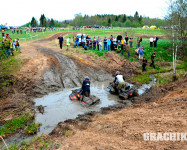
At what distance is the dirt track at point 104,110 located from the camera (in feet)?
21.7

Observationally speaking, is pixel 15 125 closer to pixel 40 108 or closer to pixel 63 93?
pixel 40 108

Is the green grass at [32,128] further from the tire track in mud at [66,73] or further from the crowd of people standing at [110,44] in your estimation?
the crowd of people standing at [110,44]

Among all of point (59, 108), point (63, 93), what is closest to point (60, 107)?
point (59, 108)

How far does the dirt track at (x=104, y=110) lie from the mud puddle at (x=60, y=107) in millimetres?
849

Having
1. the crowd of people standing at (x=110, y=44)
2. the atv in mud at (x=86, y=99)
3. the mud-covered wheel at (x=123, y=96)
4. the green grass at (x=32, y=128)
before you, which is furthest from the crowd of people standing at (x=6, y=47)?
the mud-covered wheel at (x=123, y=96)

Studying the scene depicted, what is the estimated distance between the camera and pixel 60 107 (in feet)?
39.3

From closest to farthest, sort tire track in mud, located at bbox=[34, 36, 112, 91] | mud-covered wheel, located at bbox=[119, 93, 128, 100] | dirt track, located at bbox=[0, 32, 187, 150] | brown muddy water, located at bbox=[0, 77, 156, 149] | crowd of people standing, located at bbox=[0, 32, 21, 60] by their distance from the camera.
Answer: dirt track, located at bbox=[0, 32, 187, 150]
brown muddy water, located at bbox=[0, 77, 156, 149]
crowd of people standing, located at bbox=[0, 32, 21, 60]
mud-covered wheel, located at bbox=[119, 93, 128, 100]
tire track in mud, located at bbox=[34, 36, 112, 91]

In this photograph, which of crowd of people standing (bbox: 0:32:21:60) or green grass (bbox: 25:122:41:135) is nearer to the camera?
green grass (bbox: 25:122:41:135)

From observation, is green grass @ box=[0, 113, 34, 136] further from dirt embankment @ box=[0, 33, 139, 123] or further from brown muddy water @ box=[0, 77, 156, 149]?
dirt embankment @ box=[0, 33, 139, 123]

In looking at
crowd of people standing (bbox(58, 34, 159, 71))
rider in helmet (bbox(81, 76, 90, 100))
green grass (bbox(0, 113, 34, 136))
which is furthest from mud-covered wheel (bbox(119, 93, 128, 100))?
crowd of people standing (bbox(58, 34, 159, 71))

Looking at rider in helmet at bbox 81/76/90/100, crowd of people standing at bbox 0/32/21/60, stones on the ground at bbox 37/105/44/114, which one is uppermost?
crowd of people standing at bbox 0/32/21/60

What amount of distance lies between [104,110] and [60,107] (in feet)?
10.3

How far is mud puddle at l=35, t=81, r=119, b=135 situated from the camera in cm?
1017

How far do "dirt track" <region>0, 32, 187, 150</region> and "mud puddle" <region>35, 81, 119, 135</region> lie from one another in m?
0.85
